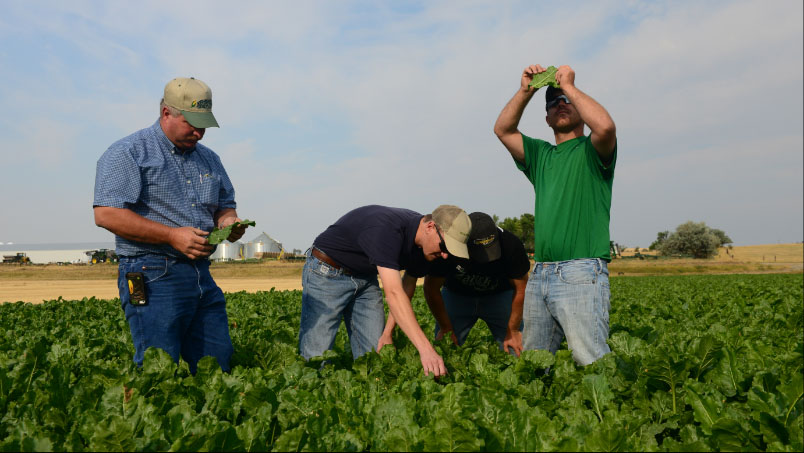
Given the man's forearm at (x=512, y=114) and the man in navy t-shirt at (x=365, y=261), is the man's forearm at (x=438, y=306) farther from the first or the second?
the man's forearm at (x=512, y=114)

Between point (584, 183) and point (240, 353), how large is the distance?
263 cm

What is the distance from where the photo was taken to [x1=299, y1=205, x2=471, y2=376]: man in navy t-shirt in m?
3.66

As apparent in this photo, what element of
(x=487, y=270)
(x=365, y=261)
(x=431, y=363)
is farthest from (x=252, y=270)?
(x=431, y=363)

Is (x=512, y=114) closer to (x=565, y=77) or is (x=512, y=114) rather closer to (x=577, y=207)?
(x=565, y=77)

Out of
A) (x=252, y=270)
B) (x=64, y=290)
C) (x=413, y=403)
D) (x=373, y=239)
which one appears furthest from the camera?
(x=252, y=270)

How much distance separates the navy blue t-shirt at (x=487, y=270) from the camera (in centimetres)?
473

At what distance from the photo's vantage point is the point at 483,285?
5.10 meters

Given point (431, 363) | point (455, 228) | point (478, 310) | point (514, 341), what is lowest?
point (514, 341)

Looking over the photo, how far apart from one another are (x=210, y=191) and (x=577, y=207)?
2445mm

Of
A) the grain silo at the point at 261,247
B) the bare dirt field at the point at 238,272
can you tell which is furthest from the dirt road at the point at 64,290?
the grain silo at the point at 261,247

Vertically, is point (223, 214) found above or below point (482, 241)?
above

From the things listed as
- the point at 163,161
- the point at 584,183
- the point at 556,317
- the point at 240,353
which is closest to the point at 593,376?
the point at 556,317

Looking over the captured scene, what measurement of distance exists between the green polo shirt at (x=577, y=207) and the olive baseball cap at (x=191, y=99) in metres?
2.21

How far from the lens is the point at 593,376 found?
2793 mm
